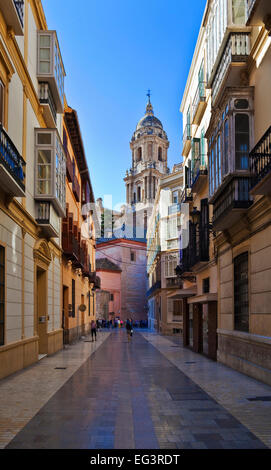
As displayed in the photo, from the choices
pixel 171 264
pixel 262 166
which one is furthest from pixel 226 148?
pixel 171 264

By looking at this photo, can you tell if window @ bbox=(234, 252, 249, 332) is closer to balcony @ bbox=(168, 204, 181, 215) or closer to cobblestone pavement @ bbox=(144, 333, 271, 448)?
cobblestone pavement @ bbox=(144, 333, 271, 448)

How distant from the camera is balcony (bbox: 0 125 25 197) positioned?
10273 mm

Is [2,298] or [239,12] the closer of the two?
[2,298]

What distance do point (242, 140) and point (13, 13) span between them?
20.8 feet

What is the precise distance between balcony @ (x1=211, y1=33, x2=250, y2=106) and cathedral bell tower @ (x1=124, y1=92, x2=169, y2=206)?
6157cm

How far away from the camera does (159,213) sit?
40.1 m

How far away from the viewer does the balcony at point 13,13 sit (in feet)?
34.2

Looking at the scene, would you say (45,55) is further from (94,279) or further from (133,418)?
(94,279)

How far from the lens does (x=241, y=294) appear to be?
44.5 ft

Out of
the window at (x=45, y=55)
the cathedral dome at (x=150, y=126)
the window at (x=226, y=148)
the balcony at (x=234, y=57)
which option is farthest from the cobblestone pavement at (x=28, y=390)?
the cathedral dome at (x=150, y=126)

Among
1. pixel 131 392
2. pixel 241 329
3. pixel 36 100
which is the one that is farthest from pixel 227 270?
pixel 36 100

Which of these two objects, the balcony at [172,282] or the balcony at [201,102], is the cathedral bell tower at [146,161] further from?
the balcony at [201,102]

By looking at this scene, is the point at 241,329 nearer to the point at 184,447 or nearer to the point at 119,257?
the point at 184,447

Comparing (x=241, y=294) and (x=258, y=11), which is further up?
(x=258, y=11)
